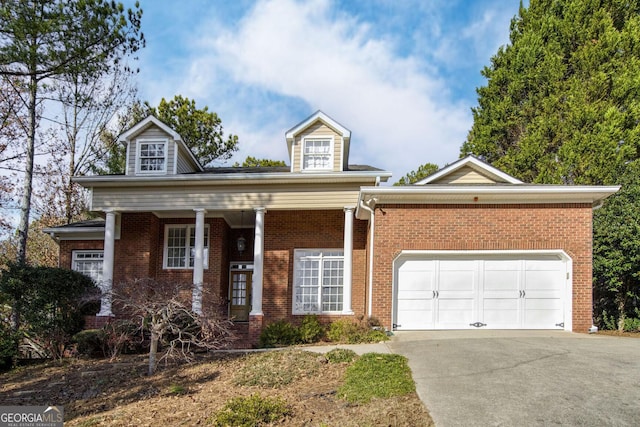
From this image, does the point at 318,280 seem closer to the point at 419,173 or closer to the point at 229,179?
the point at 229,179

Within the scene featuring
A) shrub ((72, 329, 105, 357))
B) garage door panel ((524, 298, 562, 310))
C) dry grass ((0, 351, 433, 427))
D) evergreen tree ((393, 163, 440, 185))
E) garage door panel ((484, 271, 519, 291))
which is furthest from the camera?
evergreen tree ((393, 163, 440, 185))

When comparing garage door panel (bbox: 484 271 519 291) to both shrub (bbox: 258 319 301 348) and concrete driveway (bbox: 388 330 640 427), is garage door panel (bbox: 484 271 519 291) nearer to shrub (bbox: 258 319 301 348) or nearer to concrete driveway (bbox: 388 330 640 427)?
concrete driveway (bbox: 388 330 640 427)

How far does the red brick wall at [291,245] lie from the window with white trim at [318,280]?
0.19 metres

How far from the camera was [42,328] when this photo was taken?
39.6 ft

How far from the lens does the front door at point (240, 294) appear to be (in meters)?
17.0

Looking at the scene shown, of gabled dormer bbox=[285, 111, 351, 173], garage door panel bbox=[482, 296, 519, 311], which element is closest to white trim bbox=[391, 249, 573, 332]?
garage door panel bbox=[482, 296, 519, 311]

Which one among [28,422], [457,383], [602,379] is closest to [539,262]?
[602,379]

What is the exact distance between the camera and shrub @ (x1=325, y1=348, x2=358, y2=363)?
9263 mm

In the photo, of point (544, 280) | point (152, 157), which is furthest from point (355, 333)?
point (152, 157)

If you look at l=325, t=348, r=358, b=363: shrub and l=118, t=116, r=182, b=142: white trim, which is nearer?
l=325, t=348, r=358, b=363: shrub

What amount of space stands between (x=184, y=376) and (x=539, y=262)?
9.02m

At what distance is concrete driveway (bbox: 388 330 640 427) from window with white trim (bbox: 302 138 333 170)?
626 centimetres

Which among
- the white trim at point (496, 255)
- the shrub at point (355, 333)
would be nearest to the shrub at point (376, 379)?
the shrub at point (355, 333)

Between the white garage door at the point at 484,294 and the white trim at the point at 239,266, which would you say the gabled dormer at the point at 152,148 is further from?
the white garage door at the point at 484,294
